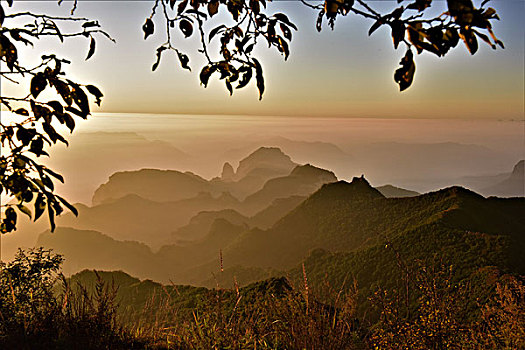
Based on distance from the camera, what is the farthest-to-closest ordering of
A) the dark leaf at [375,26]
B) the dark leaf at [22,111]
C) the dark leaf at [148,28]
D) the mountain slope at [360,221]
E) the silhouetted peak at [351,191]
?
the silhouetted peak at [351,191] → the mountain slope at [360,221] → the dark leaf at [148,28] → the dark leaf at [22,111] → the dark leaf at [375,26]

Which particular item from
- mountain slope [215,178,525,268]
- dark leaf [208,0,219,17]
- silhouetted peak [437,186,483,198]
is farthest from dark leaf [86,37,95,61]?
silhouetted peak [437,186,483,198]

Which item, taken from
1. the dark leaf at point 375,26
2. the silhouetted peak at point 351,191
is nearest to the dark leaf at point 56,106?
the dark leaf at point 375,26

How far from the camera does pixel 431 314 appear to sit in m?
4.60

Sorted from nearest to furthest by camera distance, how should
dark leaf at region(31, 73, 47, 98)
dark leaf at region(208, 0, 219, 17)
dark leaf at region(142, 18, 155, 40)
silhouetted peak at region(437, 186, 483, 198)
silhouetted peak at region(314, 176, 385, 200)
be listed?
dark leaf at region(31, 73, 47, 98), dark leaf at region(208, 0, 219, 17), dark leaf at region(142, 18, 155, 40), silhouetted peak at region(437, 186, 483, 198), silhouetted peak at region(314, 176, 385, 200)

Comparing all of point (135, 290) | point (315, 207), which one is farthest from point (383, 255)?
point (315, 207)

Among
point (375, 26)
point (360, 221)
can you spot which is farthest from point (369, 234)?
point (375, 26)

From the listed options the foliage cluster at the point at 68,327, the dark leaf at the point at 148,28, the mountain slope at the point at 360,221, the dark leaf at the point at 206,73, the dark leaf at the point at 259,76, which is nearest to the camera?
the dark leaf at the point at 259,76

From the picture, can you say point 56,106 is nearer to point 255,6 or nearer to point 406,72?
point 255,6

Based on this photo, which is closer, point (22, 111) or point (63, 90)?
point (63, 90)

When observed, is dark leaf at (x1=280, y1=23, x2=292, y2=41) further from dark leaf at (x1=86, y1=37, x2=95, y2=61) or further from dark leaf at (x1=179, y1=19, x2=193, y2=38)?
dark leaf at (x1=86, y1=37, x2=95, y2=61)

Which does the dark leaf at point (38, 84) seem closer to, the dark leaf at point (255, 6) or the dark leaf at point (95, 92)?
the dark leaf at point (95, 92)

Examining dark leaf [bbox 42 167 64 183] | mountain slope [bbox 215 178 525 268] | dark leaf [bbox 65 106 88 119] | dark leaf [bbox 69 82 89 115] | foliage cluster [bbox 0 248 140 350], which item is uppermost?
dark leaf [bbox 69 82 89 115]

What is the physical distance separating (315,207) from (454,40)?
279ft

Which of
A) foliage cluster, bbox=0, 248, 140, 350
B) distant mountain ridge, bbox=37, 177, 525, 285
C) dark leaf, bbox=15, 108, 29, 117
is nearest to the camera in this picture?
dark leaf, bbox=15, 108, 29, 117
